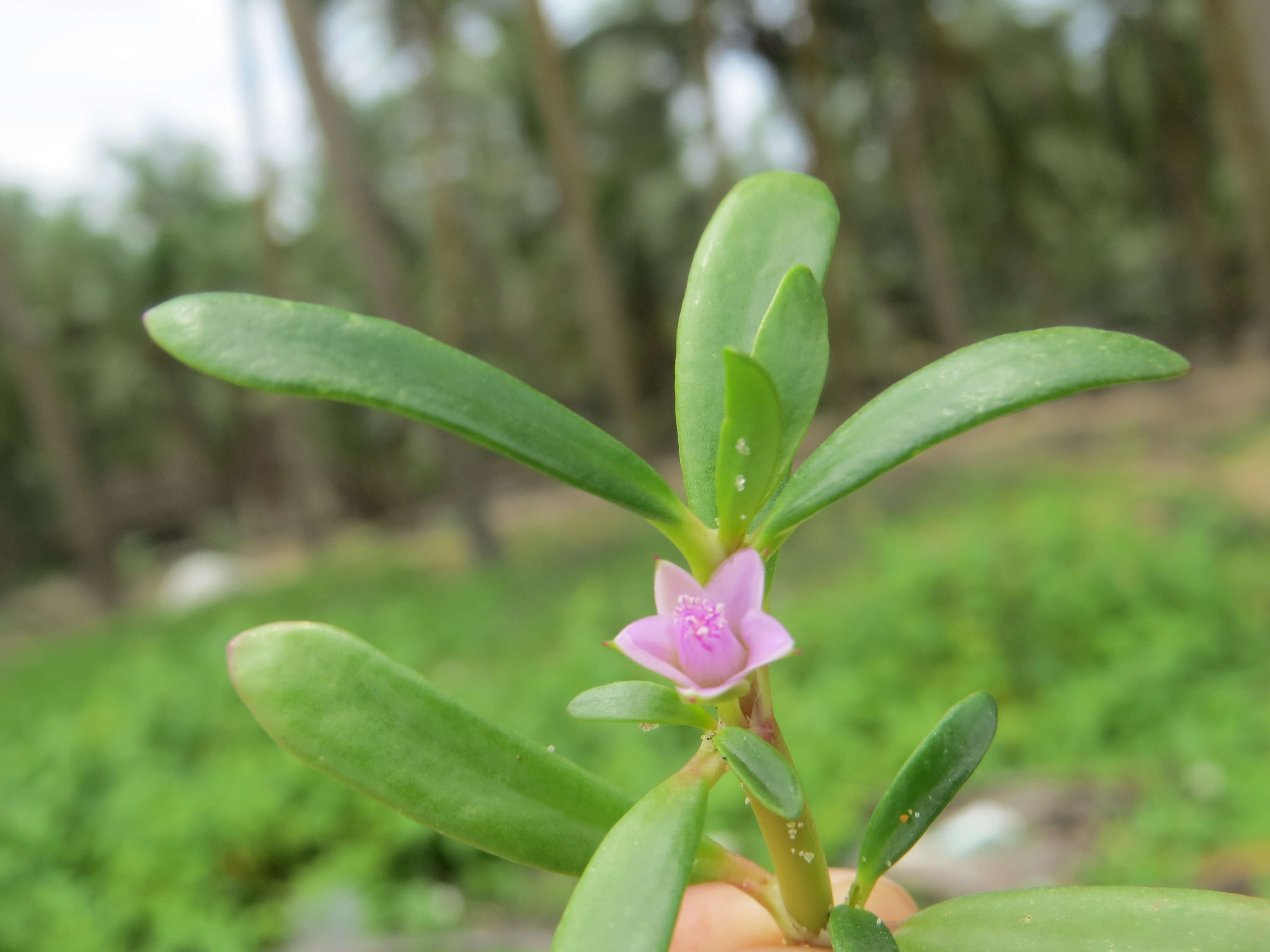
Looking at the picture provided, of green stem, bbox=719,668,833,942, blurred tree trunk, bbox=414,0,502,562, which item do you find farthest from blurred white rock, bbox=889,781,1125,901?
blurred tree trunk, bbox=414,0,502,562

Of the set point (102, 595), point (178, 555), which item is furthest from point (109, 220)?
point (102, 595)

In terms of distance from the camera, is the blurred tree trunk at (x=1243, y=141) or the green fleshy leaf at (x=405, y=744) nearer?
the green fleshy leaf at (x=405, y=744)

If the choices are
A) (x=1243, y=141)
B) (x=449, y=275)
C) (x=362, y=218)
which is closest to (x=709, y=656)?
(x=362, y=218)

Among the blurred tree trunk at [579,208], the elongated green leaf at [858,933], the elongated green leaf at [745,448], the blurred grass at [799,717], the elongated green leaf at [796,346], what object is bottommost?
the blurred grass at [799,717]

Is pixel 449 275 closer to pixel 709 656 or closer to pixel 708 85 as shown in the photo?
pixel 708 85

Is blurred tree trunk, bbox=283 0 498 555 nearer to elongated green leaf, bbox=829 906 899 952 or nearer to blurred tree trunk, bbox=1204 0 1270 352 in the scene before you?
blurred tree trunk, bbox=1204 0 1270 352

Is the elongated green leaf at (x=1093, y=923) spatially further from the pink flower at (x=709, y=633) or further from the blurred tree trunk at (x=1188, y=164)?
the blurred tree trunk at (x=1188, y=164)

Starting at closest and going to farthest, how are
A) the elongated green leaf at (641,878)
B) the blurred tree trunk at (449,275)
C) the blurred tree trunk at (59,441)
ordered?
the elongated green leaf at (641,878) → the blurred tree trunk at (449,275) → the blurred tree trunk at (59,441)

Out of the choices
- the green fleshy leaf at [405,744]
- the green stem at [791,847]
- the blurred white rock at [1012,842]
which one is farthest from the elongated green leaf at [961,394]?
the blurred white rock at [1012,842]
